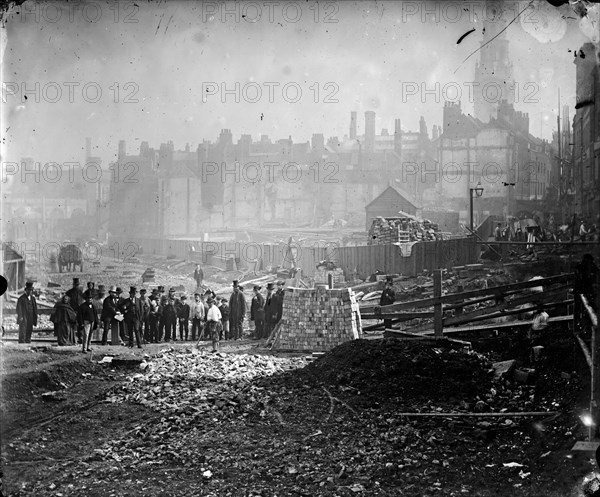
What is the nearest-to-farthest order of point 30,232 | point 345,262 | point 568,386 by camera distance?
point 568,386 → point 30,232 → point 345,262

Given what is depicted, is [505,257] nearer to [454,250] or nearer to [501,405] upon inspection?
[454,250]

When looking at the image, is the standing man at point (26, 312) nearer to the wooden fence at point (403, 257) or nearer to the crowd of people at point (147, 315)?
the crowd of people at point (147, 315)

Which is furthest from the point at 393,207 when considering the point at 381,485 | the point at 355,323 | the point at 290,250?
the point at 381,485

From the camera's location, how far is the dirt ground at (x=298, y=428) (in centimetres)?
653

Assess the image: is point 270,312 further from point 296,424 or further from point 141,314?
point 296,424

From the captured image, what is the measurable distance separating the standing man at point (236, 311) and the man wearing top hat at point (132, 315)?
A: 83.6 inches

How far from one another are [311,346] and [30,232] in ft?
26.4

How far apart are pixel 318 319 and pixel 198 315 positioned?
379cm

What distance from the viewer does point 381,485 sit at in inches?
259

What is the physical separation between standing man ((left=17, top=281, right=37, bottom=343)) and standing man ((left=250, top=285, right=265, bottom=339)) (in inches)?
186

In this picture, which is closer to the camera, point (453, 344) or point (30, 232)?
point (453, 344)

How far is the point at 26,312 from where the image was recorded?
12094 millimetres

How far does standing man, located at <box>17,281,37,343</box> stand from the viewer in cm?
1203

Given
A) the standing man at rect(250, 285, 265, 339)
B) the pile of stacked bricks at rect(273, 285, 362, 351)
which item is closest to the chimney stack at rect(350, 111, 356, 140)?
the pile of stacked bricks at rect(273, 285, 362, 351)
